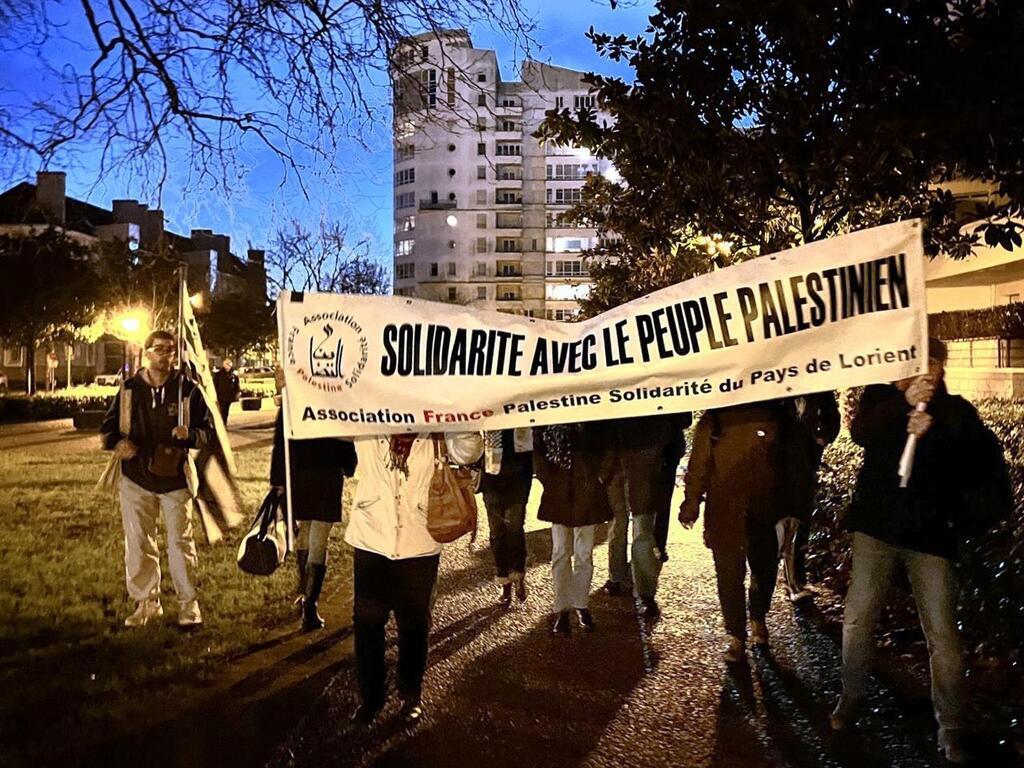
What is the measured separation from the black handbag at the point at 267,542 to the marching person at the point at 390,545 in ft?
3.14

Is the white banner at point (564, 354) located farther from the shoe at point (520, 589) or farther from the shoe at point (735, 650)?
the shoe at point (520, 589)

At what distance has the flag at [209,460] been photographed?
6.55 metres

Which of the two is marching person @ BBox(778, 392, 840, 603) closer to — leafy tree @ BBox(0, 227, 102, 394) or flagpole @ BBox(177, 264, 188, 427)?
flagpole @ BBox(177, 264, 188, 427)

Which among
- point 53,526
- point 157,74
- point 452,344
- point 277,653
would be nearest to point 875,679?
point 452,344

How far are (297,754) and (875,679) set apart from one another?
3.29 m

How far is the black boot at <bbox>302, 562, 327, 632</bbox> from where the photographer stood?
6.36m

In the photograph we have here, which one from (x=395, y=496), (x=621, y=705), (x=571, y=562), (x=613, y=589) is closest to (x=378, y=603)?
(x=395, y=496)

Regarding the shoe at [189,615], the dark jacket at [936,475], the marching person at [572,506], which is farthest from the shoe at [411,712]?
the dark jacket at [936,475]

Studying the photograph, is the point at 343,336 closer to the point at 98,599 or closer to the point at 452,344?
the point at 452,344

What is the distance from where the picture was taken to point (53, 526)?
1012cm

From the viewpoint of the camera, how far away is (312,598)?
636 cm

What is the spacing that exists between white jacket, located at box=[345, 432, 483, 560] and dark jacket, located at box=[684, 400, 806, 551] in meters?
1.58

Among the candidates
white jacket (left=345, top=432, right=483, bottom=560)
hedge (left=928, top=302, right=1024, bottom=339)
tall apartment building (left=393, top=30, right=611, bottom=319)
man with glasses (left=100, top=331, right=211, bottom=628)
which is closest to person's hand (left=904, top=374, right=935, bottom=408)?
white jacket (left=345, top=432, right=483, bottom=560)

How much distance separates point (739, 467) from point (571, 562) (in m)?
1.57
